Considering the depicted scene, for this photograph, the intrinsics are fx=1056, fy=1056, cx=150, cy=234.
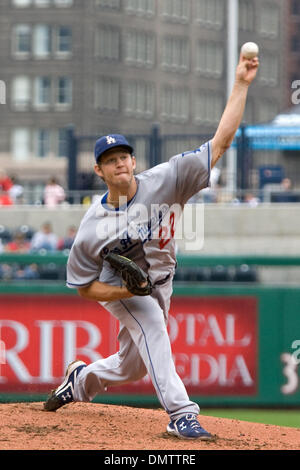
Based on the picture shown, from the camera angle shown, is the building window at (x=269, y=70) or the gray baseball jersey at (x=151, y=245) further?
the building window at (x=269, y=70)

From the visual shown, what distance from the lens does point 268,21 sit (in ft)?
234

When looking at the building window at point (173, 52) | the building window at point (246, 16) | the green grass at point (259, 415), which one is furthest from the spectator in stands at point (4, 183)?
the building window at point (246, 16)

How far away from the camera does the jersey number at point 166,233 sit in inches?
250

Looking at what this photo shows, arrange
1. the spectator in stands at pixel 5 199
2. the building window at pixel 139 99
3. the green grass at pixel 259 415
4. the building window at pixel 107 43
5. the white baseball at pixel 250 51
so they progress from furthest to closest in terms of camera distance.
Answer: the building window at pixel 139 99 < the building window at pixel 107 43 < the spectator in stands at pixel 5 199 < the green grass at pixel 259 415 < the white baseball at pixel 250 51

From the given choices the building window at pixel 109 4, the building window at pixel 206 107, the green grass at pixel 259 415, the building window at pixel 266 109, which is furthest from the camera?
the building window at pixel 266 109

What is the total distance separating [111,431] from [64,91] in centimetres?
5625

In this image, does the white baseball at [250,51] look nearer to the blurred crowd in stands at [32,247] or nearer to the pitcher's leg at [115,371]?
the pitcher's leg at [115,371]

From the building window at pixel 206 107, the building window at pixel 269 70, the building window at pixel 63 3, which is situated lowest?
the building window at pixel 206 107

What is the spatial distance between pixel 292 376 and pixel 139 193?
13.7 feet

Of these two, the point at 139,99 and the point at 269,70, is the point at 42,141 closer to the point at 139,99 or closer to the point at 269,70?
the point at 139,99

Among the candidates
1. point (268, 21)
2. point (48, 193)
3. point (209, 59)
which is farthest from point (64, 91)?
point (48, 193)

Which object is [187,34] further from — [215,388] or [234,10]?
[215,388]

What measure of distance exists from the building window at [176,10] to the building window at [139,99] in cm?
451

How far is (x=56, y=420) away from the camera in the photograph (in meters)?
6.94
